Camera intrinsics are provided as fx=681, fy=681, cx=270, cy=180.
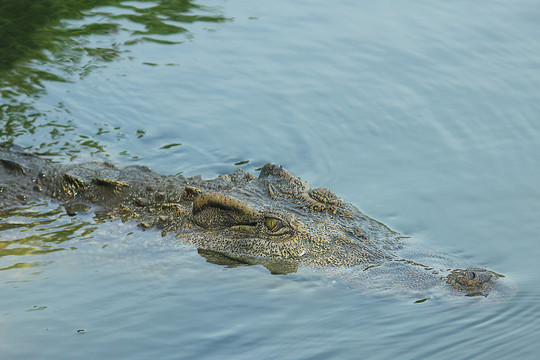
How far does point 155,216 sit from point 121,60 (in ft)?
16.6

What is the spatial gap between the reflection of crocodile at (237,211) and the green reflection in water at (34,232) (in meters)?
0.15

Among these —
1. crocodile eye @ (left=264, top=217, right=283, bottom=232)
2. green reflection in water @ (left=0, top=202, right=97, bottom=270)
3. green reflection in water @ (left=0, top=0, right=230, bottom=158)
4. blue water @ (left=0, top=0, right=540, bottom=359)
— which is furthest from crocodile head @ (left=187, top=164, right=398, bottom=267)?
green reflection in water @ (left=0, top=0, right=230, bottom=158)

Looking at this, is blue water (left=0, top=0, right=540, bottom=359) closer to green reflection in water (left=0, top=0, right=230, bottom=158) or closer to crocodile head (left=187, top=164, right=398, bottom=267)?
green reflection in water (left=0, top=0, right=230, bottom=158)

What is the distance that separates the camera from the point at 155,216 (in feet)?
22.5

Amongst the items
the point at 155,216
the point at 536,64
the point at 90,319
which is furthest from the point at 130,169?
the point at 536,64

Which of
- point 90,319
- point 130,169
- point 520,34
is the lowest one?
point 90,319

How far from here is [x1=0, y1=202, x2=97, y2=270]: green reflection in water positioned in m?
6.39

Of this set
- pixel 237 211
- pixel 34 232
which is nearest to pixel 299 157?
pixel 237 211

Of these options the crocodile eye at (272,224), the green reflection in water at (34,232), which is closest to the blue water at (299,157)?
the green reflection in water at (34,232)

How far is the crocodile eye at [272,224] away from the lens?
618cm

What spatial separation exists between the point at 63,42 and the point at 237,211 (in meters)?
6.60

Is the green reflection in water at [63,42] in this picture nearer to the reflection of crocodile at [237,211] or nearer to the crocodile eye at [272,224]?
the reflection of crocodile at [237,211]

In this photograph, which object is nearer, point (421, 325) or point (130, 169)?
point (421, 325)

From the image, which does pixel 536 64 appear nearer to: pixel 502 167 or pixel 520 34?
pixel 520 34
